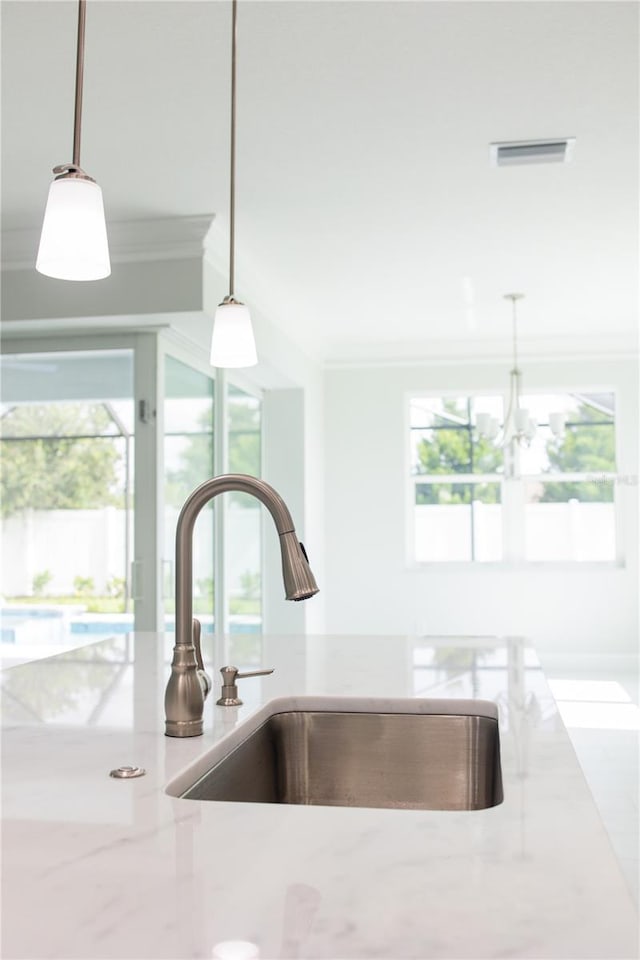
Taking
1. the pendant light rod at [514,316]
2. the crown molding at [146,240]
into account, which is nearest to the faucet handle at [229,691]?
the crown molding at [146,240]

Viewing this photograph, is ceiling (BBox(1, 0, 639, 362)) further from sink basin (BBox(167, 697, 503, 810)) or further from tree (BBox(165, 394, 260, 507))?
sink basin (BBox(167, 697, 503, 810))

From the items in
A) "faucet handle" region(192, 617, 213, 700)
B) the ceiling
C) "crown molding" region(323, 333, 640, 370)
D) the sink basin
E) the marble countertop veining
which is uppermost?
"crown molding" region(323, 333, 640, 370)

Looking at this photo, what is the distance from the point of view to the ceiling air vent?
3.16 meters

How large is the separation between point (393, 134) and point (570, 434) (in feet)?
14.9

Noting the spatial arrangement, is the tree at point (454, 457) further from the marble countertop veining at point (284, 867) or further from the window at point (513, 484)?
the marble countertop veining at point (284, 867)

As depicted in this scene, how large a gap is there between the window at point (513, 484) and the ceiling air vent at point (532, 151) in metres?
3.86

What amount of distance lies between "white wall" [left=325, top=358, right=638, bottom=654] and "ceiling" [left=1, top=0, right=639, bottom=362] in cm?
223

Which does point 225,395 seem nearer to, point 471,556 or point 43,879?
point 471,556

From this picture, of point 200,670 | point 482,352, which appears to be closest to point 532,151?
point 200,670

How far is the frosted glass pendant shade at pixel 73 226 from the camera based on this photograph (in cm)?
125

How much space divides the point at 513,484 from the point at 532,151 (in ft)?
14.0

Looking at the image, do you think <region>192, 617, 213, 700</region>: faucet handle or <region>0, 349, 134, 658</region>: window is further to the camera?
<region>0, 349, 134, 658</region>: window

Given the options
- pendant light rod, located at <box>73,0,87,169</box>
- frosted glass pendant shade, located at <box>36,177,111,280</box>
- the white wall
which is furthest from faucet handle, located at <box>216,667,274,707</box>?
the white wall

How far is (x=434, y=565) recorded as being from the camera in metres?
7.30
